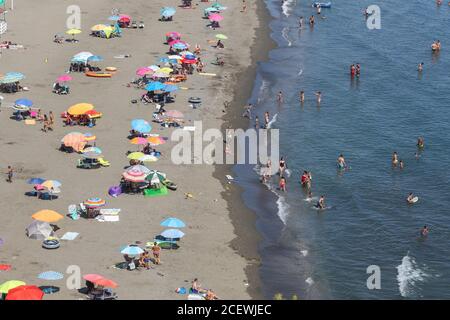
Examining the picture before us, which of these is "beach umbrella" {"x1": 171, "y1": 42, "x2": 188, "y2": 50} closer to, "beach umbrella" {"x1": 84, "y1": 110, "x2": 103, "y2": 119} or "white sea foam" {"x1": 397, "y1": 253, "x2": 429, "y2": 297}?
"beach umbrella" {"x1": 84, "y1": 110, "x2": 103, "y2": 119}

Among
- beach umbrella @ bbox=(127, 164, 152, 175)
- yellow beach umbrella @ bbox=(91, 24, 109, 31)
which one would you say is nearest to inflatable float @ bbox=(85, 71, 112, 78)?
yellow beach umbrella @ bbox=(91, 24, 109, 31)

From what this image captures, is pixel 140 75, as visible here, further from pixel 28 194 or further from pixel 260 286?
pixel 260 286

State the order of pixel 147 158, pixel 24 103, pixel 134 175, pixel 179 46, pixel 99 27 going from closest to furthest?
pixel 134 175 → pixel 147 158 → pixel 24 103 → pixel 179 46 → pixel 99 27

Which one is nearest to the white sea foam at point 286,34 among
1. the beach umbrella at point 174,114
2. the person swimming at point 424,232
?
the beach umbrella at point 174,114

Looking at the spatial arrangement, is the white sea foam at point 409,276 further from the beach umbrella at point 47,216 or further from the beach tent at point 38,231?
the beach tent at point 38,231

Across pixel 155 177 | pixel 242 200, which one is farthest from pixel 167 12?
pixel 155 177

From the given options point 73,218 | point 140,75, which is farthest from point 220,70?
point 73,218

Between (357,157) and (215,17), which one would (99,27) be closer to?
(215,17)
